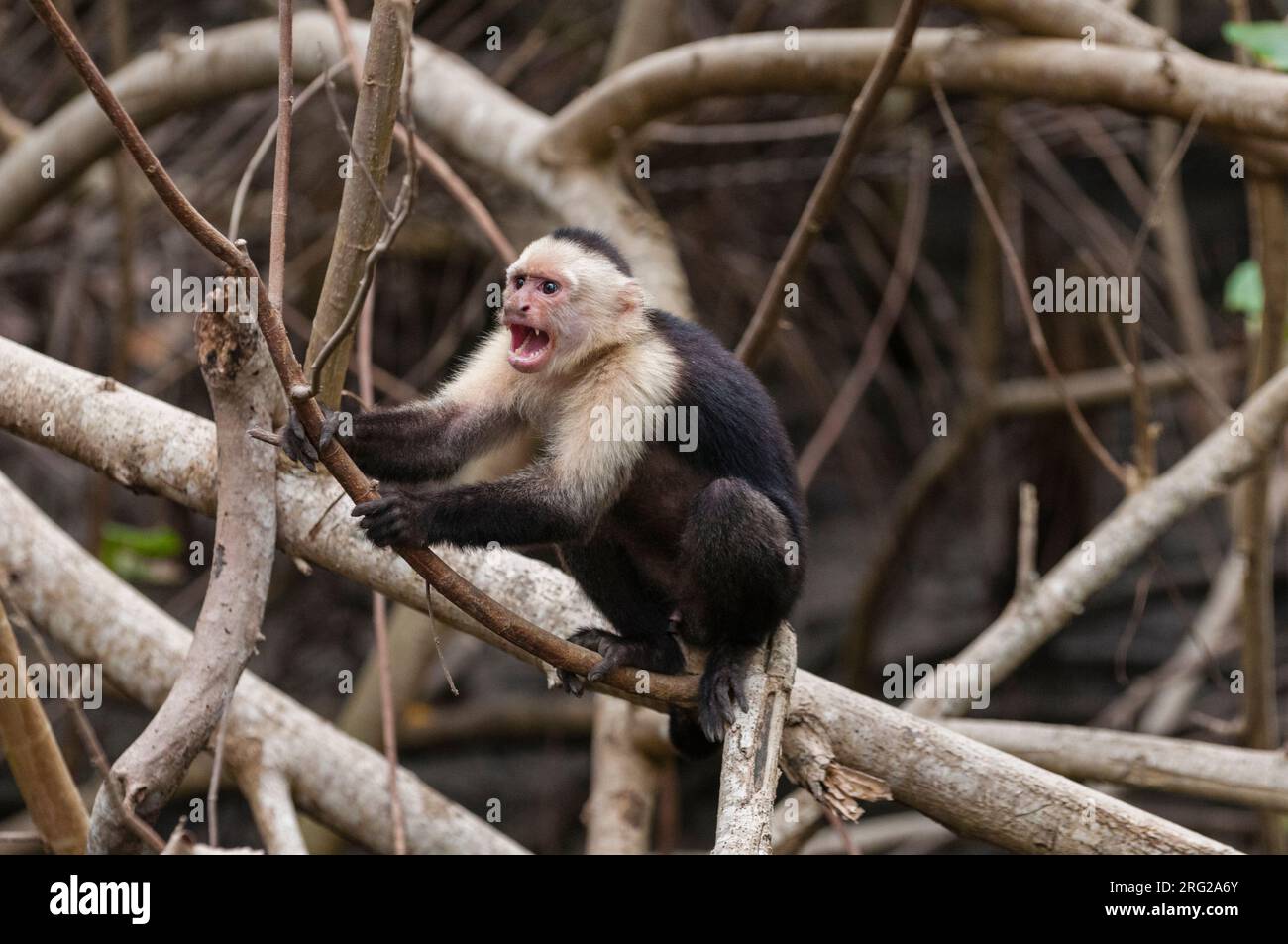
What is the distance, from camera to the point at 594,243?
13.3ft

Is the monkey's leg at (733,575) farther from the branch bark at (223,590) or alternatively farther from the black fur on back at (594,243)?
the branch bark at (223,590)

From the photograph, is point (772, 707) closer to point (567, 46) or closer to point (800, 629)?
point (567, 46)

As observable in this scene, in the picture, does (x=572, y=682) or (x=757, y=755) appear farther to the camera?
(x=572, y=682)

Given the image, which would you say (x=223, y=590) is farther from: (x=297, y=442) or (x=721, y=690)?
(x=721, y=690)

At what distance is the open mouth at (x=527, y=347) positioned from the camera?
3.84 metres

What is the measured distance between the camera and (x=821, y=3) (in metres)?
8.24

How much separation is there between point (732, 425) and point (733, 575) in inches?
18.7

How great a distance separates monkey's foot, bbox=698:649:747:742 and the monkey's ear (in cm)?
109

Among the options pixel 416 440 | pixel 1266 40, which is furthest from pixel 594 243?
pixel 1266 40

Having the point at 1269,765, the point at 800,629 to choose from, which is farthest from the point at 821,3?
the point at 1269,765

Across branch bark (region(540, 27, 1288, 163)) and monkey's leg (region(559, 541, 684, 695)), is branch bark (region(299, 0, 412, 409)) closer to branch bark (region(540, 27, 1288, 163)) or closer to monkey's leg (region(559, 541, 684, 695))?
monkey's leg (region(559, 541, 684, 695))

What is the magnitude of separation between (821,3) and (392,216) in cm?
628

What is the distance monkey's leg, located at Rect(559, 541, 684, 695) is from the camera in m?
3.86
